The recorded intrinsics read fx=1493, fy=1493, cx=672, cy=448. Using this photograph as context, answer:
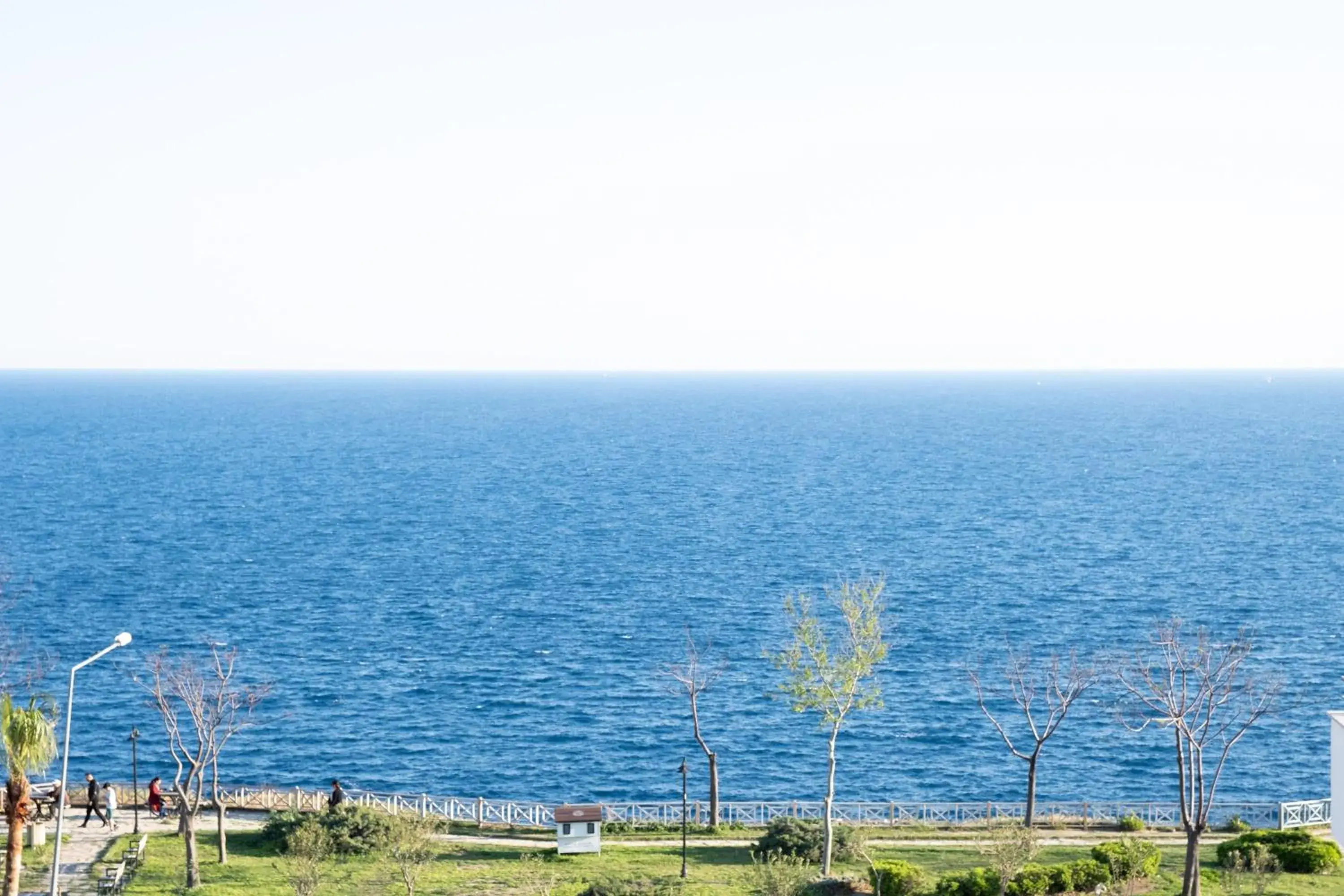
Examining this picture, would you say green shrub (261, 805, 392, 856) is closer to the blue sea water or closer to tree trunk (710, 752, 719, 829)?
tree trunk (710, 752, 719, 829)

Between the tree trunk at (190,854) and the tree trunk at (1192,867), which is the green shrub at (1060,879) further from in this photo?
the tree trunk at (190,854)

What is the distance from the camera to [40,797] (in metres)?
49.2

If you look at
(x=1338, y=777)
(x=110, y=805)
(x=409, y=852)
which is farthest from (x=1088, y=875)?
(x=110, y=805)

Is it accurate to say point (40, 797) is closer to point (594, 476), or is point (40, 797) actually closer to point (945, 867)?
point (945, 867)

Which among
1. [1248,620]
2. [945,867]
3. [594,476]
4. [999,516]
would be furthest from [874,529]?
[945,867]

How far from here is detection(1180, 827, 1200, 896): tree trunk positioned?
40562mm

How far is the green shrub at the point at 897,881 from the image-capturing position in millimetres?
41219

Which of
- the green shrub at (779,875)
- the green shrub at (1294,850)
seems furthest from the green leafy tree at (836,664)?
the green shrub at (1294,850)

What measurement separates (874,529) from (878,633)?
271ft

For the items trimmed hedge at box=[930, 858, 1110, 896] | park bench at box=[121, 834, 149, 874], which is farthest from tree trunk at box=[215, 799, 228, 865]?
trimmed hedge at box=[930, 858, 1110, 896]

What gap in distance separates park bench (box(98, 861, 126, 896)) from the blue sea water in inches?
836

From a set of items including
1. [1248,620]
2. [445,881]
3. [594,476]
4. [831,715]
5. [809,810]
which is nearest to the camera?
[445,881]

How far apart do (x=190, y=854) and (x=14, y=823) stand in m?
5.98

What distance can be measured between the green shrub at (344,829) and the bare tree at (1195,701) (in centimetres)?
2351
